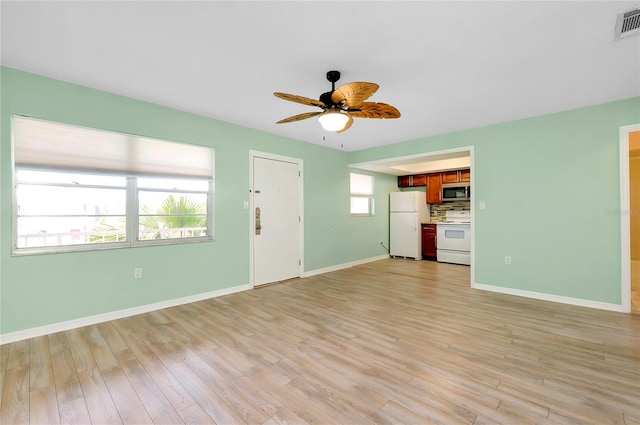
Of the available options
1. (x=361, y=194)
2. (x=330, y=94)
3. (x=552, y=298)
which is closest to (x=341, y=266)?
(x=361, y=194)

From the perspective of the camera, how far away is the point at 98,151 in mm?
2969

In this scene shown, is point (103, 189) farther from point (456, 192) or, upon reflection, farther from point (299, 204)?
point (456, 192)

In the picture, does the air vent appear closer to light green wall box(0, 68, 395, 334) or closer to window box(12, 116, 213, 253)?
light green wall box(0, 68, 395, 334)

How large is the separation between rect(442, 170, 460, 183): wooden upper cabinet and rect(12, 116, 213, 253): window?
17.7 ft

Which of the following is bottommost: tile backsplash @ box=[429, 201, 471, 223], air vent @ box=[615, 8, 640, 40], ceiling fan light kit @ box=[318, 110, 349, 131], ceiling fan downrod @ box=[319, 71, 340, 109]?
tile backsplash @ box=[429, 201, 471, 223]

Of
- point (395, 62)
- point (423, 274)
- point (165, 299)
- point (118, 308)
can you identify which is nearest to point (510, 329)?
point (423, 274)

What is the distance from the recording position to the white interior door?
173 inches

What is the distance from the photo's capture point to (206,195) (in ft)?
12.7

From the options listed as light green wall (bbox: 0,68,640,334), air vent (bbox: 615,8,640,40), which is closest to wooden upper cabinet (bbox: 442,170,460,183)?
light green wall (bbox: 0,68,640,334)

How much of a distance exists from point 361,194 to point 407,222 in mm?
1425

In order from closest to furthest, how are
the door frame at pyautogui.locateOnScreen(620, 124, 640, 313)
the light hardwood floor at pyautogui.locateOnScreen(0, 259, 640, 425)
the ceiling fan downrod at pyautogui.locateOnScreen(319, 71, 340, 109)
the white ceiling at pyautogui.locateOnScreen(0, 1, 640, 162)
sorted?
the light hardwood floor at pyautogui.locateOnScreen(0, 259, 640, 425), the white ceiling at pyautogui.locateOnScreen(0, 1, 640, 162), the ceiling fan downrod at pyautogui.locateOnScreen(319, 71, 340, 109), the door frame at pyautogui.locateOnScreen(620, 124, 640, 313)

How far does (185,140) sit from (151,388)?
2.82 metres

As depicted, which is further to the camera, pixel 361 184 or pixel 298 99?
pixel 361 184

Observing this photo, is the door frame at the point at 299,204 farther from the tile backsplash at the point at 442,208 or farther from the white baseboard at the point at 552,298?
the tile backsplash at the point at 442,208
